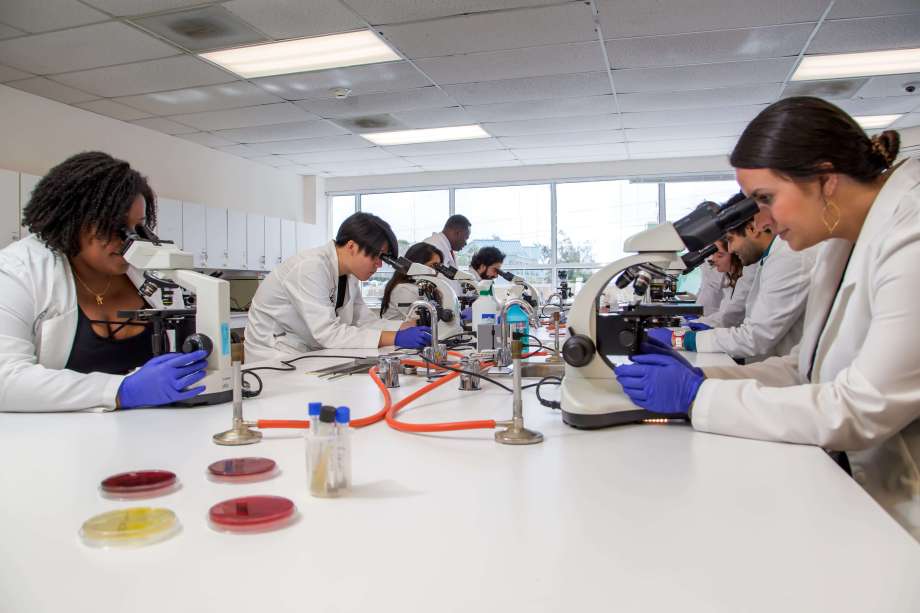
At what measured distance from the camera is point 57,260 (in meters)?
1.65

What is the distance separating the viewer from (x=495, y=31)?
3939 millimetres

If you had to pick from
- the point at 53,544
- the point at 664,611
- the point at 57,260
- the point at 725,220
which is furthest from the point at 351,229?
the point at 664,611

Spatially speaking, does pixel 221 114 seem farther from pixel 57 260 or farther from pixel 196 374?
pixel 196 374

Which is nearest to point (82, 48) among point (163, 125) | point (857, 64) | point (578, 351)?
point (163, 125)

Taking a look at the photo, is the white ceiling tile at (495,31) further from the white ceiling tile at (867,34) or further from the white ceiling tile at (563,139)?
the white ceiling tile at (563,139)

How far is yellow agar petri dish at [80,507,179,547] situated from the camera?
720 millimetres

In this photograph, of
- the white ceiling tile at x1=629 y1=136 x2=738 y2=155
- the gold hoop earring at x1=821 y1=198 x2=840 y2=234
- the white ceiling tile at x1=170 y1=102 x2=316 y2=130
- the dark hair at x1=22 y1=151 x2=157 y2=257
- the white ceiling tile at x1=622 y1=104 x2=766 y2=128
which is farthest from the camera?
the white ceiling tile at x1=629 y1=136 x2=738 y2=155

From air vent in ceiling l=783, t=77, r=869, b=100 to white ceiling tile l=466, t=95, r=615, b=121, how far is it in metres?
1.47

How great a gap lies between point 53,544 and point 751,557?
0.80 meters

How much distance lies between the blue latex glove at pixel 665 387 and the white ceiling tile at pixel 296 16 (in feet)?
10.3

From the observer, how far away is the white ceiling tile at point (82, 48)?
3.87 m

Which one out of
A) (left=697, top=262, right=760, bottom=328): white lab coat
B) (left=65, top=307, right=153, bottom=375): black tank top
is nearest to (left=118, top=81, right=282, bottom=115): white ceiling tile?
(left=65, top=307, right=153, bottom=375): black tank top

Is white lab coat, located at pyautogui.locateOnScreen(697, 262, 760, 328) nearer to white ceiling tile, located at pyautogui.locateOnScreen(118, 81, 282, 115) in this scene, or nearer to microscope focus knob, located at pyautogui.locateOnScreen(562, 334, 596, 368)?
microscope focus knob, located at pyautogui.locateOnScreen(562, 334, 596, 368)

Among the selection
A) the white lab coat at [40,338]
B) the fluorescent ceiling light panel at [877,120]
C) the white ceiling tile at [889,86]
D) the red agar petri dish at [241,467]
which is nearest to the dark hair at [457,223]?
the white ceiling tile at [889,86]
